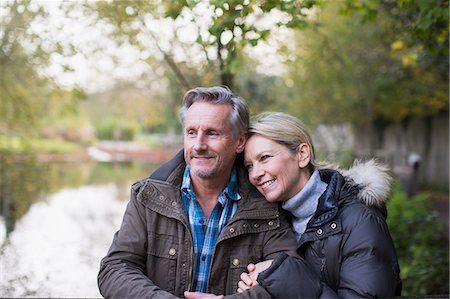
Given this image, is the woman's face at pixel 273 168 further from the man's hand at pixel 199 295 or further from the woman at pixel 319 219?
the man's hand at pixel 199 295

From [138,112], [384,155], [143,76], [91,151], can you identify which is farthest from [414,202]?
[91,151]

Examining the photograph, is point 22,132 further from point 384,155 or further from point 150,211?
point 384,155

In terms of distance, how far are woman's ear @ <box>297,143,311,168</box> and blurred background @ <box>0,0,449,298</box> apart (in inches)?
50.5

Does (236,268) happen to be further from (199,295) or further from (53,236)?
(53,236)

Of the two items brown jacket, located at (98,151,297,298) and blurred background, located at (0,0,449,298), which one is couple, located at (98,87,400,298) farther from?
blurred background, located at (0,0,449,298)

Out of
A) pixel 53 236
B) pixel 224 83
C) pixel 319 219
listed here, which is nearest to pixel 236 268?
pixel 319 219

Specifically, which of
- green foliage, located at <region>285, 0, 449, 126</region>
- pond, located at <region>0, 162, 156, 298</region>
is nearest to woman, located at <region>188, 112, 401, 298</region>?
pond, located at <region>0, 162, 156, 298</region>

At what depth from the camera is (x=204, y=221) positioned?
2854 mm

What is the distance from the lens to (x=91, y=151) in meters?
42.8

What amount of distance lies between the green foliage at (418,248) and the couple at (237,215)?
3.22 meters

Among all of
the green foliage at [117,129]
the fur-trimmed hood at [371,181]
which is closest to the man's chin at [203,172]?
the fur-trimmed hood at [371,181]

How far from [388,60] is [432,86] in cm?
133

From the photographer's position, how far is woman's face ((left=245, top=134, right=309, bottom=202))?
2.78 meters

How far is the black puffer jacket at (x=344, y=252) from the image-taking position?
97.2 inches
